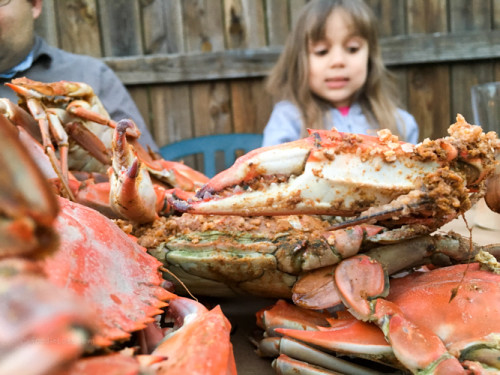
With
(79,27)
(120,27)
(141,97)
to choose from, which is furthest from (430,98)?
(79,27)

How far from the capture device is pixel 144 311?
1.63ft

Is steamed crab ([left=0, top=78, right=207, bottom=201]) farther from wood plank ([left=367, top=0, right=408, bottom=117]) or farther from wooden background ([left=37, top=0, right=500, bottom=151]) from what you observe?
wood plank ([left=367, top=0, right=408, bottom=117])

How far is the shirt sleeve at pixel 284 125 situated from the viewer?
5.71 ft

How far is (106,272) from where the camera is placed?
0.50m

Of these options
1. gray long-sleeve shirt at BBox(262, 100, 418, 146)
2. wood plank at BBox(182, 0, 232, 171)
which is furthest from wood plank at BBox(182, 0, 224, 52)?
gray long-sleeve shirt at BBox(262, 100, 418, 146)

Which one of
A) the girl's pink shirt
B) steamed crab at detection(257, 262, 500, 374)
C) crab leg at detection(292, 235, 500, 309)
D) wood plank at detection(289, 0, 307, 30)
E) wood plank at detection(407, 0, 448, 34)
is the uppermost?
wood plank at detection(289, 0, 307, 30)

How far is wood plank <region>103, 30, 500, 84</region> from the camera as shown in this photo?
6.73ft

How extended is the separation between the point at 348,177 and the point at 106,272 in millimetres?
Result: 280

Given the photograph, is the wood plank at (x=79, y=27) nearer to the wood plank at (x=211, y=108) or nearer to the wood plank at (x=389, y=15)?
the wood plank at (x=211, y=108)

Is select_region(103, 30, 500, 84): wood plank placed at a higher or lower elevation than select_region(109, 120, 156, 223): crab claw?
higher

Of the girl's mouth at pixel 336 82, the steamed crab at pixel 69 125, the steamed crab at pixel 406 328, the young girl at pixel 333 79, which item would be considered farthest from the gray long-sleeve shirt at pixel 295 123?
the steamed crab at pixel 406 328

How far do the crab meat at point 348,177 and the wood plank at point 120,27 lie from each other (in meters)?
1.73

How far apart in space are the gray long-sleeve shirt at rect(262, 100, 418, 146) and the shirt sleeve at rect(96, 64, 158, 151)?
1.41ft

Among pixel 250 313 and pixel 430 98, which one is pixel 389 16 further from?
pixel 250 313
